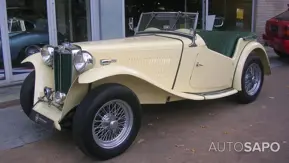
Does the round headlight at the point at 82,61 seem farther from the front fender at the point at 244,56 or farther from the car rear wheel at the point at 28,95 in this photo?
the front fender at the point at 244,56

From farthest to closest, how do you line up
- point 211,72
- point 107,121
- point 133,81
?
1. point 211,72
2. point 133,81
3. point 107,121

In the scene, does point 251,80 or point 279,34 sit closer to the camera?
point 251,80

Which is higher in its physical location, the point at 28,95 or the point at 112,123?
the point at 28,95

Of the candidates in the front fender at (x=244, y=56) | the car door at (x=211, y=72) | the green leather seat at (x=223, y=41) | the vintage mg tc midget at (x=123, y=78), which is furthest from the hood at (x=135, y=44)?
the front fender at (x=244, y=56)

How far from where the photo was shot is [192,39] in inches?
194

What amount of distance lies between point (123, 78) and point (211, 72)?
1.52 metres

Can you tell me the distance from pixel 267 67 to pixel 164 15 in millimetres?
2136

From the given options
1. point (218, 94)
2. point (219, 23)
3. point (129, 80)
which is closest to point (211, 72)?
point (218, 94)

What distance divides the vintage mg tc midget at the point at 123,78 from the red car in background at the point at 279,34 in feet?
10.6

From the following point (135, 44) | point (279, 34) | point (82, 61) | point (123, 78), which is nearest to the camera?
point (82, 61)

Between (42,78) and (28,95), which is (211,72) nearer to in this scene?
(42,78)

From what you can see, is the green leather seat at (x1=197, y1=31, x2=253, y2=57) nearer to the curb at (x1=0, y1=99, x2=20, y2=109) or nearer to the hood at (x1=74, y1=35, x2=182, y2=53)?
the hood at (x1=74, y1=35, x2=182, y2=53)

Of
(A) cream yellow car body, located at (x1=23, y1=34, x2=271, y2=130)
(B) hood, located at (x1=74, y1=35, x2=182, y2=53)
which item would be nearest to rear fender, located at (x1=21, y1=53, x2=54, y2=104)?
(A) cream yellow car body, located at (x1=23, y1=34, x2=271, y2=130)

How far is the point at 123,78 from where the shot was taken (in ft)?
13.9
